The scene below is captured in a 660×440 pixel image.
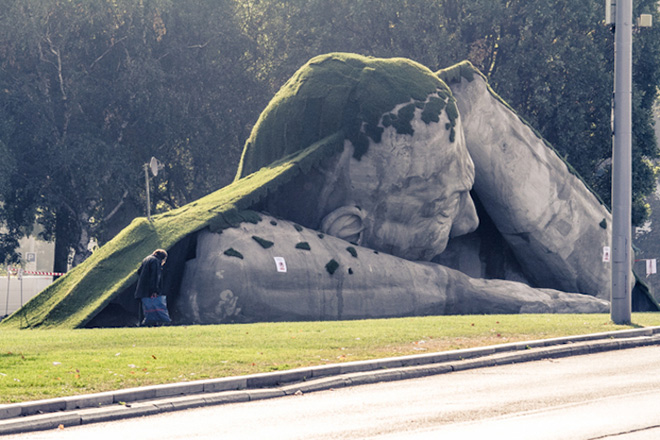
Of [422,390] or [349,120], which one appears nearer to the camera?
[422,390]

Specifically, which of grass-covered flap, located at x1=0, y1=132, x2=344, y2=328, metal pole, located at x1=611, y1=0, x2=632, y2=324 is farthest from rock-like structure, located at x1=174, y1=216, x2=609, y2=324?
metal pole, located at x1=611, y1=0, x2=632, y2=324

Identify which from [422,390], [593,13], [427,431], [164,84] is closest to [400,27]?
[593,13]

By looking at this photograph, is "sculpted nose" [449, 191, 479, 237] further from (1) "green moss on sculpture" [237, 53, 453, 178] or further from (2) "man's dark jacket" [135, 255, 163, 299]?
(2) "man's dark jacket" [135, 255, 163, 299]

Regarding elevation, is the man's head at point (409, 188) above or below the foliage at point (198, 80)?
below

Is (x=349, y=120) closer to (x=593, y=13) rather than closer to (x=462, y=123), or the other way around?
(x=462, y=123)

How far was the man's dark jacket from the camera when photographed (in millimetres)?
19516

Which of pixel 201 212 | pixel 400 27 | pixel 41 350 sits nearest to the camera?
pixel 41 350

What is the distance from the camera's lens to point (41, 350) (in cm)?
1453

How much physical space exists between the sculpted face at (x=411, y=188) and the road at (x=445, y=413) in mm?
12469

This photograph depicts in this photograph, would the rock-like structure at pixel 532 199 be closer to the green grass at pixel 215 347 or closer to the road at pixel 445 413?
the green grass at pixel 215 347

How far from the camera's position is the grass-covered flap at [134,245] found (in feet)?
67.3

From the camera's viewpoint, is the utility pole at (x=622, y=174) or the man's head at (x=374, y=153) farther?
the man's head at (x=374, y=153)

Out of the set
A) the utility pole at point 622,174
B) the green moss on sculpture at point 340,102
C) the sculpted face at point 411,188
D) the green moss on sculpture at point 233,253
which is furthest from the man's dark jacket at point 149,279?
the utility pole at point 622,174

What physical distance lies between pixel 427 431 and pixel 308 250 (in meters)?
14.5
